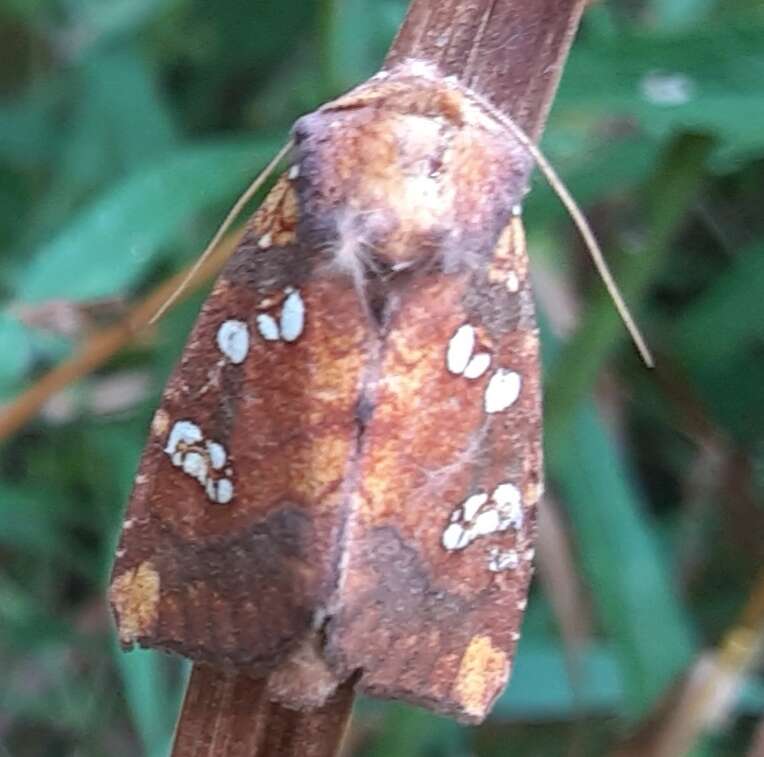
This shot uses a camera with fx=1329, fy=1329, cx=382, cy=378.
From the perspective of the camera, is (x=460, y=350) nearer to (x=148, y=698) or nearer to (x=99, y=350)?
(x=99, y=350)

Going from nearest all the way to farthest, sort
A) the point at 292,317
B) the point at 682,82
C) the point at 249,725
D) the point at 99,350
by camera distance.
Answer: the point at 249,725, the point at 292,317, the point at 682,82, the point at 99,350

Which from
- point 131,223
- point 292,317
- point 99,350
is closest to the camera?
point 292,317

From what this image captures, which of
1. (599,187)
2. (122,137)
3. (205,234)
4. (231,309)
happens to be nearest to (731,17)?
(599,187)

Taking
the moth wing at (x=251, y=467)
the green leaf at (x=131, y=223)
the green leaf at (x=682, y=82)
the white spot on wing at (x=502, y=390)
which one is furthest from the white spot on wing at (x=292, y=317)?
the green leaf at (x=131, y=223)

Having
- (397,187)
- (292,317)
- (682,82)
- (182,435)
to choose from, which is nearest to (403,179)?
(397,187)

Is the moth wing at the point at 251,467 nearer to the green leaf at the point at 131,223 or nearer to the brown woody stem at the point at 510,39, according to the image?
the brown woody stem at the point at 510,39

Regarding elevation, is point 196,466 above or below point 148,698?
above

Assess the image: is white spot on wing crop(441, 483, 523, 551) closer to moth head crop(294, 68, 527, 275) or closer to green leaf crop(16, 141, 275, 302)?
moth head crop(294, 68, 527, 275)
